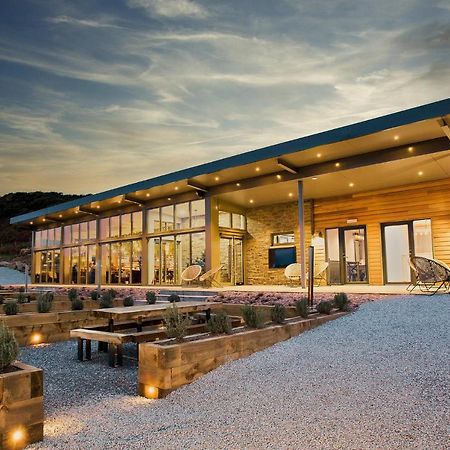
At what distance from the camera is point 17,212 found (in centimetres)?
5359

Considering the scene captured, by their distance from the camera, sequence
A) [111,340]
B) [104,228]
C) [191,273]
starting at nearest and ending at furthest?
[111,340], [191,273], [104,228]

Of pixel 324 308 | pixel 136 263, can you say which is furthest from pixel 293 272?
pixel 324 308

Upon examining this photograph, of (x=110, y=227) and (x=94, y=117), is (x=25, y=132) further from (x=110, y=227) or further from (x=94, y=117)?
(x=110, y=227)

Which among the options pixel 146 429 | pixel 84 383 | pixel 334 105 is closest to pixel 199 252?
pixel 334 105

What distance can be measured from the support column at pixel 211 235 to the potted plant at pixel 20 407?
11345mm

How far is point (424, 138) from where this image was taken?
948 centimetres

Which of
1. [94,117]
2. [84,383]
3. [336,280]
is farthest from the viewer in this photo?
[94,117]

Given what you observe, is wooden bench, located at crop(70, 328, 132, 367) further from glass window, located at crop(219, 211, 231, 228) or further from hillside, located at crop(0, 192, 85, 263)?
hillside, located at crop(0, 192, 85, 263)

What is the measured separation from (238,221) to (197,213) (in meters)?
1.89

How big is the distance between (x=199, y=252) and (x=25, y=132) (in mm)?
15177

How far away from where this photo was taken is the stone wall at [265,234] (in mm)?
15523

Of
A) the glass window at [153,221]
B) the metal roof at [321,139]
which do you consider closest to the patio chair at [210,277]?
the metal roof at [321,139]

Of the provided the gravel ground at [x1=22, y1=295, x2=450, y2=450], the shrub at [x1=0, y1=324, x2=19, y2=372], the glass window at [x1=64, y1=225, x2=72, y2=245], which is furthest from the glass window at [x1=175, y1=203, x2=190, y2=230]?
the shrub at [x1=0, y1=324, x2=19, y2=372]

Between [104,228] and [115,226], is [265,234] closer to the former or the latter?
[115,226]
